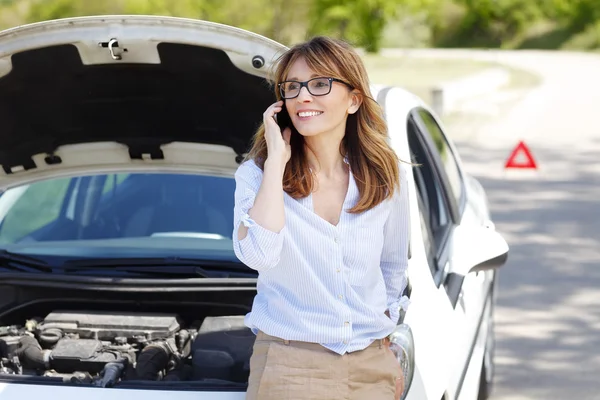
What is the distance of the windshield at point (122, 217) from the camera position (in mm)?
3953

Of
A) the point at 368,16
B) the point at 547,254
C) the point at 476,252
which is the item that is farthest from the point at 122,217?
the point at 368,16

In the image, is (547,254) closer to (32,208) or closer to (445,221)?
(445,221)

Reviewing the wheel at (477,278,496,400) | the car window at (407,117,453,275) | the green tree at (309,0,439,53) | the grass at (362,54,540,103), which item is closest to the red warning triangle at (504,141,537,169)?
the wheel at (477,278,496,400)

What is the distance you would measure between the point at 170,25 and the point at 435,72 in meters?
31.0

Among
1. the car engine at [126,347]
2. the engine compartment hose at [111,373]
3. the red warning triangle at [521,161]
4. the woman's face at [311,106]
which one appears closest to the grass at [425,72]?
the red warning triangle at [521,161]

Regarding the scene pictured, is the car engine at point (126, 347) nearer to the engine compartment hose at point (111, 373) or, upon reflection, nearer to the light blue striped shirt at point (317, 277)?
the engine compartment hose at point (111, 373)

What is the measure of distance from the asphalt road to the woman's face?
3.11 metres

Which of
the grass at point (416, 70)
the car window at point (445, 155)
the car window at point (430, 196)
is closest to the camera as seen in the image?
the car window at point (430, 196)

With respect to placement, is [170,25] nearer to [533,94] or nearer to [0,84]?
[0,84]

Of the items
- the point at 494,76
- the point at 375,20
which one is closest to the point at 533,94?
the point at 494,76

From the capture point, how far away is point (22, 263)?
3.82 metres

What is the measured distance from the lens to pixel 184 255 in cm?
388

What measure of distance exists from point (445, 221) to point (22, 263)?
73.0 inches

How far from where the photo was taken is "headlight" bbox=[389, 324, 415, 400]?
265cm
